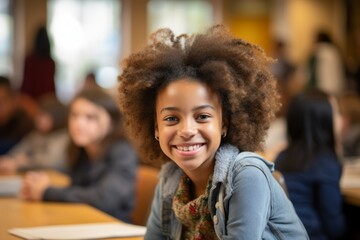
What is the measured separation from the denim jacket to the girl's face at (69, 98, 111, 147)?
62.4 inches

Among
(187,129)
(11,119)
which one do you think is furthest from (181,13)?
(187,129)

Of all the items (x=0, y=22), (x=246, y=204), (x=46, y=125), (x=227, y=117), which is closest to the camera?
(x=246, y=204)

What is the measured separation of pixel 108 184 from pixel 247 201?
1.61 meters

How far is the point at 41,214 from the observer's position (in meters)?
2.71

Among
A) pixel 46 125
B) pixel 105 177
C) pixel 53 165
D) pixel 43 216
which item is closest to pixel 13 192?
pixel 105 177

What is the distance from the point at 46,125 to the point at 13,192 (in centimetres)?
179

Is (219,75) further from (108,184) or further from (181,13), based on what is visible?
(181,13)

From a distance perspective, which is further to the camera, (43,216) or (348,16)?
(348,16)

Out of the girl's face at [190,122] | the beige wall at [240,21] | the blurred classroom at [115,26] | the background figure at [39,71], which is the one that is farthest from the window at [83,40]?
the girl's face at [190,122]

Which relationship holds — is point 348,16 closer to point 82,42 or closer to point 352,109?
point 82,42

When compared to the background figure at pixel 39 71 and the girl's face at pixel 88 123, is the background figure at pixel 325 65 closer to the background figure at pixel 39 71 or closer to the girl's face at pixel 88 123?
the background figure at pixel 39 71

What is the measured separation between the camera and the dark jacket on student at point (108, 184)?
10.1 feet

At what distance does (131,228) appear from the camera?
229 cm

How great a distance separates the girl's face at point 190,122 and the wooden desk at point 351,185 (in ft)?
4.74
